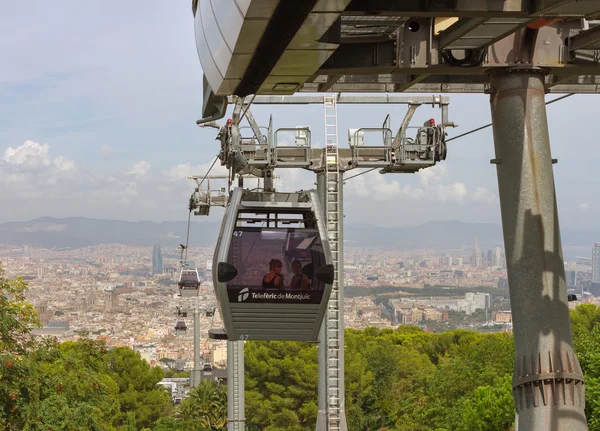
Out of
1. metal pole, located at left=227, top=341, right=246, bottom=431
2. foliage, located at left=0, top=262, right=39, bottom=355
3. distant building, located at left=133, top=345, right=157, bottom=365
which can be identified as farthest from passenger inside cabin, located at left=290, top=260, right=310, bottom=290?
distant building, located at left=133, top=345, right=157, bottom=365

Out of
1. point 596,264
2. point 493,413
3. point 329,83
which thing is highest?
point 596,264

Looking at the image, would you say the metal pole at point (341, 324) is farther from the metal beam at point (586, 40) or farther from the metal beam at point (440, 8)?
the metal beam at point (440, 8)

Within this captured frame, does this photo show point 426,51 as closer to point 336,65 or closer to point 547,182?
point 336,65

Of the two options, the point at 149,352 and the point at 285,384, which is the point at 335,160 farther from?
the point at 149,352

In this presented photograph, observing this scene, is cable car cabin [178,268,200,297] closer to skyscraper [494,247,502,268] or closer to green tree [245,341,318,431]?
green tree [245,341,318,431]

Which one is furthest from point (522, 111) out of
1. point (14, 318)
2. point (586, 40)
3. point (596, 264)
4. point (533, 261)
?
point (596, 264)

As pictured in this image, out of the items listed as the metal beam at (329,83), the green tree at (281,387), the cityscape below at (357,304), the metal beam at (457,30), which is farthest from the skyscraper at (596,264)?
the metal beam at (457,30)

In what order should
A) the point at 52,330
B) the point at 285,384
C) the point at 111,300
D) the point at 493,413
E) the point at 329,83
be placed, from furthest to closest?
the point at 111,300, the point at 285,384, the point at 52,330, the point at 493,413, the point at 329,83
